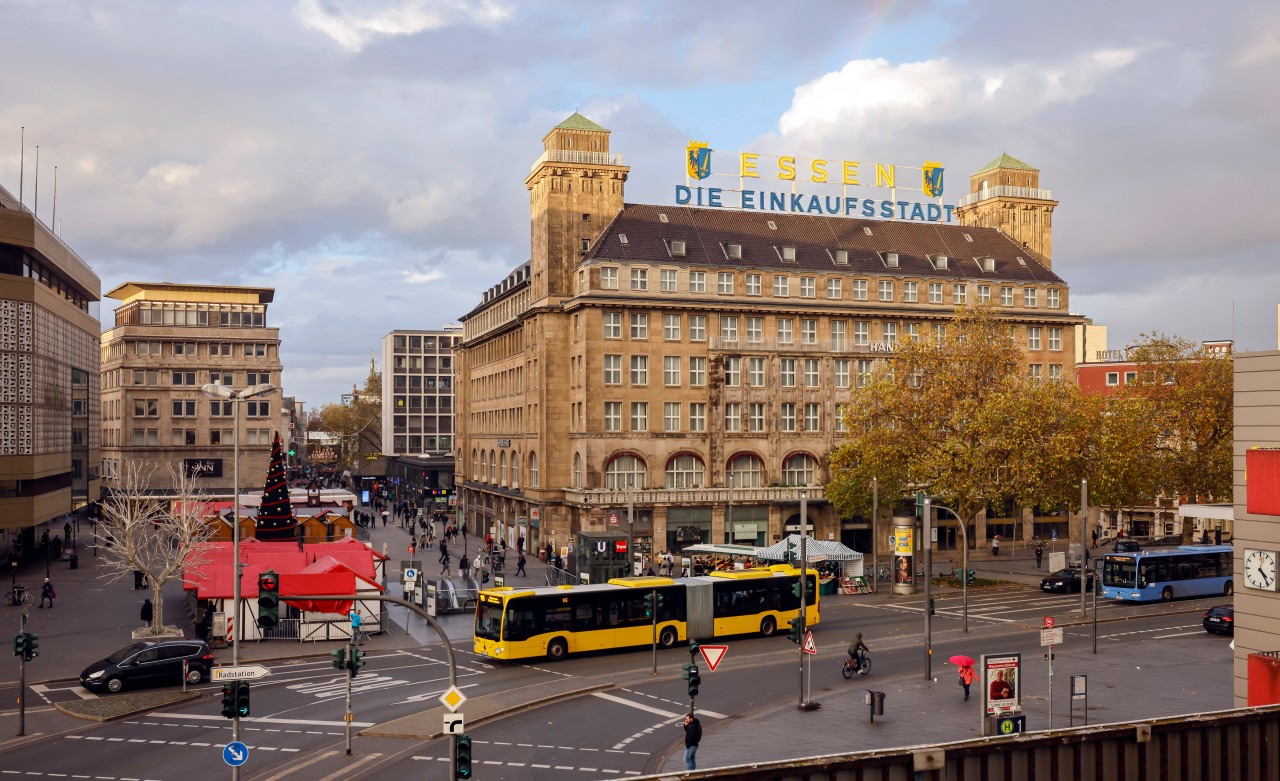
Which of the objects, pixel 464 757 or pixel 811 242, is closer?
pixel 464 757

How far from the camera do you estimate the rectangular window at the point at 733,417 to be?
83.0 m

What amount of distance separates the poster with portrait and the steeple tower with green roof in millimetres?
74612

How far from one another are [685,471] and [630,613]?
118 feet

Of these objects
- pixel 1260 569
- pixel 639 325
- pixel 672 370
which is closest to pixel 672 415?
pixel 672 370

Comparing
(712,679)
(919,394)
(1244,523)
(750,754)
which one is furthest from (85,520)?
(1244,523)

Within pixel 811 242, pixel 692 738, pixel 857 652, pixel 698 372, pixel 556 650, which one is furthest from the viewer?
pixel 811 242

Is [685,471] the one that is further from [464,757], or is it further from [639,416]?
[464,757]

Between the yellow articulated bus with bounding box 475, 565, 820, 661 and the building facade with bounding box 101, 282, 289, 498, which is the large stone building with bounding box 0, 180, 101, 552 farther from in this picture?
the yellow articulated bus with bounding box 475, 565, 820, 661

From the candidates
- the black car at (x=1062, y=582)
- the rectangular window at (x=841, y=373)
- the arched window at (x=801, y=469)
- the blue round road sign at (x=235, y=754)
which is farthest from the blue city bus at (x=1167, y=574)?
the blue round road sign at (x=235, y=754)

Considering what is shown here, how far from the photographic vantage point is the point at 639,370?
8088cm

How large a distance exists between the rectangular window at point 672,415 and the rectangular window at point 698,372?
2063 mm

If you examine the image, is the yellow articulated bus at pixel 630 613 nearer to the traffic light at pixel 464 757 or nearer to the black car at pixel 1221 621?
the black car at pixel 1221 621

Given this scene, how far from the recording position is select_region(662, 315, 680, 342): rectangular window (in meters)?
81.6

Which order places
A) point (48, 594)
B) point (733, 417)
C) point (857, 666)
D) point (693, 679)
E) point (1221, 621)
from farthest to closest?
point (733, 417) → point (48, 594) → point (1221, 621) → point (857, 666) → point (693, 679)
